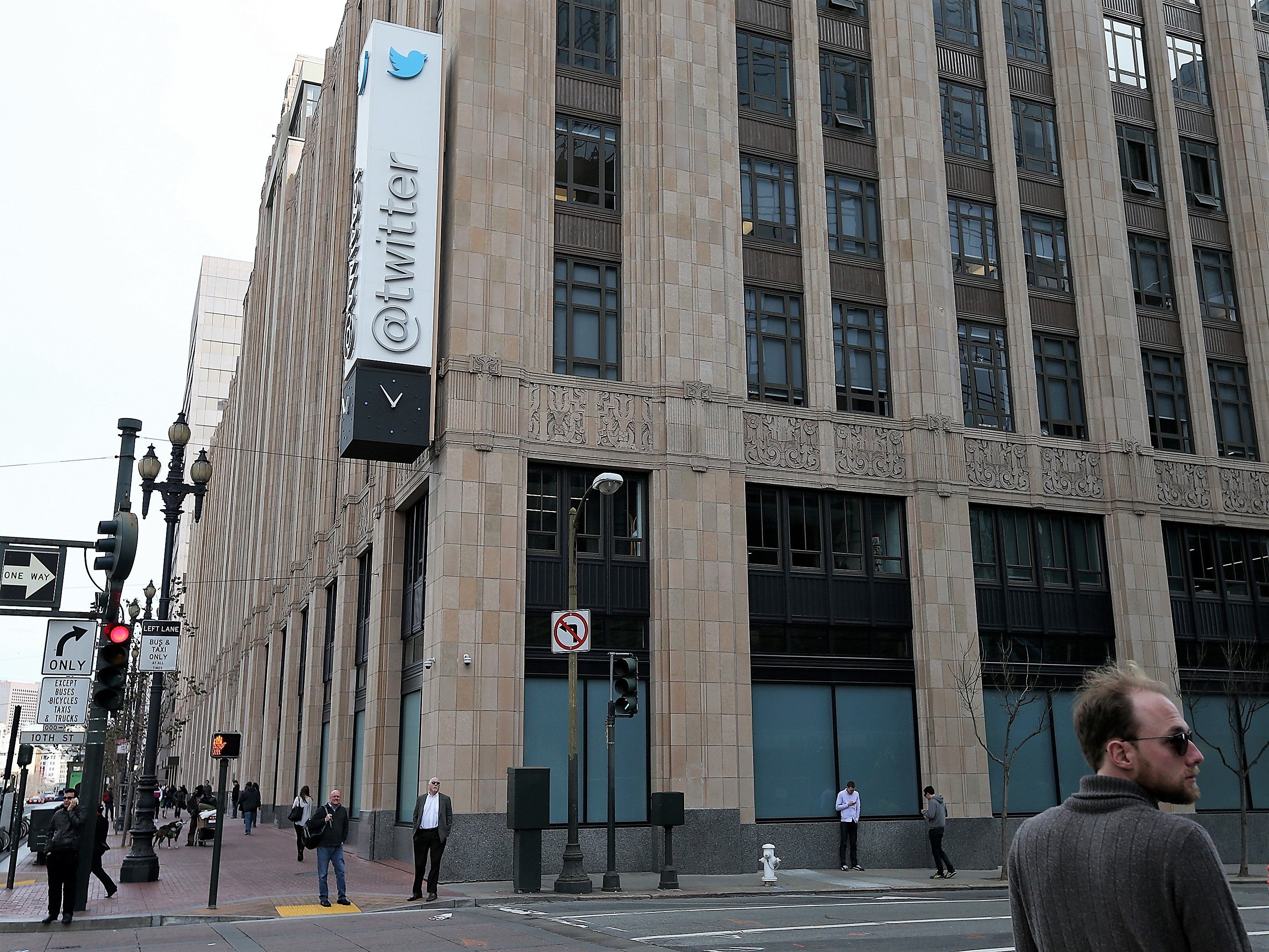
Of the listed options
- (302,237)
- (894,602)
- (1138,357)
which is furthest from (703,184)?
(302,237)

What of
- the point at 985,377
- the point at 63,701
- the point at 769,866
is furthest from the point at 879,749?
the point at 63,701

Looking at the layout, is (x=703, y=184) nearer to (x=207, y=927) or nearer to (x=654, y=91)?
(x=654, y=91)

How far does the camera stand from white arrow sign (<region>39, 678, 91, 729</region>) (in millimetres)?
20266

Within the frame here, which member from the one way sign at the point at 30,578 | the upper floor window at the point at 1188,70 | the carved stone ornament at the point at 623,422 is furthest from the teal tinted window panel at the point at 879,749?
the upper floor window at the point at 1188,70

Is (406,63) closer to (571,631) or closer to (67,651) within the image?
(571,631)

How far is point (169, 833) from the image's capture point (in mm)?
33688

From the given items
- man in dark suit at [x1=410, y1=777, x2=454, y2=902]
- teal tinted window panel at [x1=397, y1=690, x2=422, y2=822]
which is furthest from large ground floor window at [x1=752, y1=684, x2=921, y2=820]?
man in dark suit at [x1=410, y1=777, x2=454, y2=902]

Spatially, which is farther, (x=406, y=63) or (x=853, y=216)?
(x=853, y=216)

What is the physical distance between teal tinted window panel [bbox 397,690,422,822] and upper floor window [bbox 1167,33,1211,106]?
101 feet

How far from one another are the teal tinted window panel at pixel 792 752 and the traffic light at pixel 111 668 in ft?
48.3

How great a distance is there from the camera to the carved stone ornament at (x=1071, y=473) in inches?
1252

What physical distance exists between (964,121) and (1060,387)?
27.8ft

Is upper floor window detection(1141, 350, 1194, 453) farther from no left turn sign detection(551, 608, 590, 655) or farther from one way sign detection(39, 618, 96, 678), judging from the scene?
one way sign detection(39, 618, 96, 678)

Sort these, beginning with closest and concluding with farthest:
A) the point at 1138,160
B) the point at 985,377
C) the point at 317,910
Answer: the point at 317,910 → the point at 985,377 → the point at 1138,160
